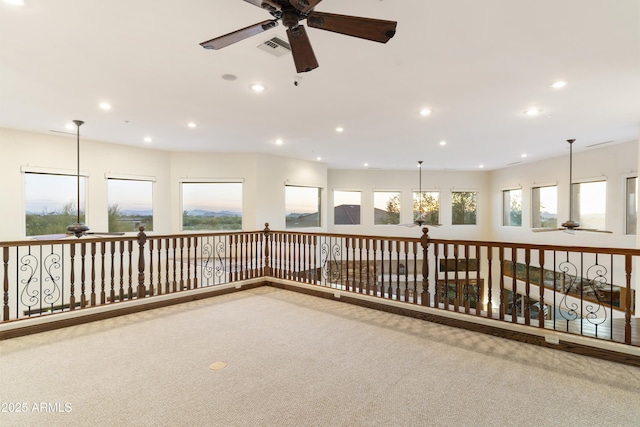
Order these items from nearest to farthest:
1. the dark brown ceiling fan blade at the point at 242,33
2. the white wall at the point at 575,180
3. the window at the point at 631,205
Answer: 1. the dark brown ceiling fan blade at the point at 242,33
2. the window at the point at 631,205
3. the white wall at the point at 575,180

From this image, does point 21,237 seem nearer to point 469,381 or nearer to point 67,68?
point 67,68

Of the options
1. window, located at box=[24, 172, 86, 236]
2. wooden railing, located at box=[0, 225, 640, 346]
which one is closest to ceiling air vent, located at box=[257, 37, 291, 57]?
wooden railing, located at box=[0, 225, 640, 346]

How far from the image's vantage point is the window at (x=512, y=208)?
1072 cm

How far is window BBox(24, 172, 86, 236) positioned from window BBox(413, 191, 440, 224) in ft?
34.4

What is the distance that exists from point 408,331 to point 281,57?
11.2 ft

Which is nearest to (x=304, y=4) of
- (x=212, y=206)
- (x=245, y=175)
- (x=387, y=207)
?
(x=245, y=175)

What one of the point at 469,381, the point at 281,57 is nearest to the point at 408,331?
the point at 469,381

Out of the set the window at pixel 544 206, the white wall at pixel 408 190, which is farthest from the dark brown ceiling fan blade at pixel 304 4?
the window at pixel 544 206

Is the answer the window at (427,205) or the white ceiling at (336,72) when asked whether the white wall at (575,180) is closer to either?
the white ceiling at (336,72)

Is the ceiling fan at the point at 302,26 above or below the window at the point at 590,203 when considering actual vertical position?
above

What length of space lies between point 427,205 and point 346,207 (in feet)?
10.7

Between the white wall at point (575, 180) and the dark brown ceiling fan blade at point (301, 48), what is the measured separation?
7572mm

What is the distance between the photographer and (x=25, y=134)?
243 inches

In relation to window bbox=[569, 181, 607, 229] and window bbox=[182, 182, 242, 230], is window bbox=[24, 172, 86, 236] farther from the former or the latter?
window bbox=[569, 181, 607, 229]
